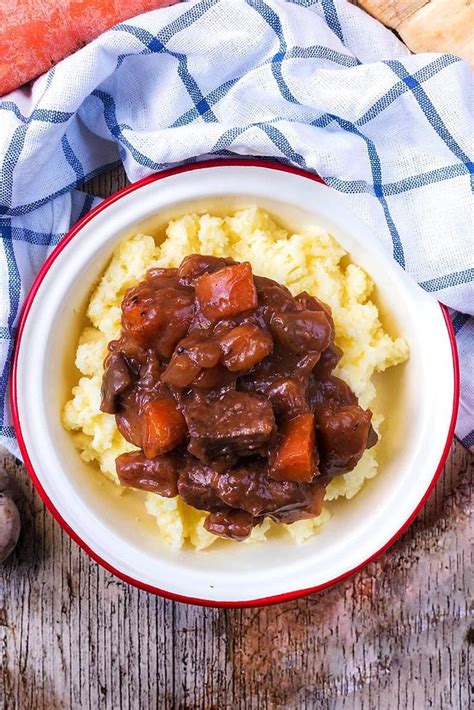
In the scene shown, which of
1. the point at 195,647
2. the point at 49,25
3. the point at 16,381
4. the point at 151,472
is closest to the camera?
the point at 151,472

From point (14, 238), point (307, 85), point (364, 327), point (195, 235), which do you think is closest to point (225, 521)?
point (364, 327)

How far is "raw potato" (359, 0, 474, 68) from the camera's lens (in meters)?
3.74

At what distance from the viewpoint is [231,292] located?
305 centimetres

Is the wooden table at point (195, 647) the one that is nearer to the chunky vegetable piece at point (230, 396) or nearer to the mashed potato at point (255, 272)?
the mashed potato at point (255, 272)

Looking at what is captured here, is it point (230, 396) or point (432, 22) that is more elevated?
point (432, 22)

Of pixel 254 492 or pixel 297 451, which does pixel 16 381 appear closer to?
pixel 254 492

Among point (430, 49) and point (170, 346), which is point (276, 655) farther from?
point (430, 49)

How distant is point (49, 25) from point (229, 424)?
2.22m

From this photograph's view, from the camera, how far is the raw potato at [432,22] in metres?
3.74

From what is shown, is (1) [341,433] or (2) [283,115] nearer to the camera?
(1) [341,433]

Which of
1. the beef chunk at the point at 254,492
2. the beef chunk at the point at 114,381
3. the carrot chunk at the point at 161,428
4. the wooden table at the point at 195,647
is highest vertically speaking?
the beef chunk at the point at 114,381

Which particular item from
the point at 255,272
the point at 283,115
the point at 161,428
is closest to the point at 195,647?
the point at 161,428

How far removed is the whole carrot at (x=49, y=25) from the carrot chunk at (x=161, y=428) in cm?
191

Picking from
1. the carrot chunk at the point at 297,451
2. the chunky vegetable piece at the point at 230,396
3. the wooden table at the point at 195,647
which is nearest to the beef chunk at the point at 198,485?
the chunky vegetable piece at the point at 230,396
